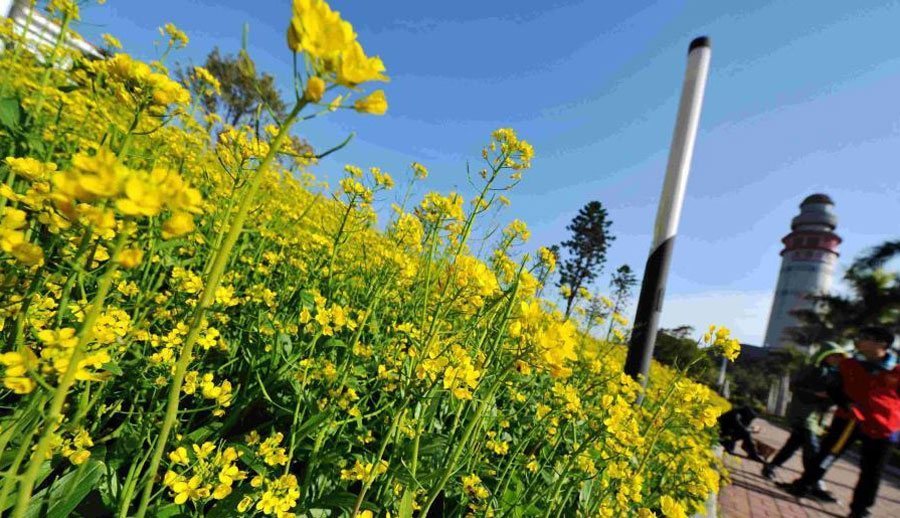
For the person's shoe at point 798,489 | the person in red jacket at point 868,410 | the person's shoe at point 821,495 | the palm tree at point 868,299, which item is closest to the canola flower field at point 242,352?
the person in red jacket at point 868,410

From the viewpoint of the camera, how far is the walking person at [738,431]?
5.41 meters

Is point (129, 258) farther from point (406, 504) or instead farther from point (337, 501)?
point (337, 501)

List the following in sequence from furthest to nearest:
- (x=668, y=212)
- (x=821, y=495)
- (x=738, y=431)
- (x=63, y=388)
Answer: (x=738, y=431) < (x=821, y=495) < (x=668, y=212) < (x=63, y=388)

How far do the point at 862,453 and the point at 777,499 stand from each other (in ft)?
2.98

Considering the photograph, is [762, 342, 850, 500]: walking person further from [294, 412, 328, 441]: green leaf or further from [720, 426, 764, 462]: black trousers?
[294, 412, 328, 441]: green leaf

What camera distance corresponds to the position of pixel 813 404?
4.44 metres

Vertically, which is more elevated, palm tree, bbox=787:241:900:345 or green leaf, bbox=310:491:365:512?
palm tree, bbox=787:241:900:345

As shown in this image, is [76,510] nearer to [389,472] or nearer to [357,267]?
[389,472]

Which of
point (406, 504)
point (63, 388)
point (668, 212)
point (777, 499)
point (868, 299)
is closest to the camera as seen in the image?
point (63, 388)

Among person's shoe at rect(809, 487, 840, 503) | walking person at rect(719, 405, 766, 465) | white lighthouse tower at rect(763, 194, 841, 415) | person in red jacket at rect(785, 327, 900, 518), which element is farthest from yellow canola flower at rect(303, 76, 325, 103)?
white lighthouse tower at rect(763, 194, 841, 415)

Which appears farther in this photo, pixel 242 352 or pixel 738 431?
pixel 738 431

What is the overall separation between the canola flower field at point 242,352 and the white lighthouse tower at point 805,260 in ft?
195

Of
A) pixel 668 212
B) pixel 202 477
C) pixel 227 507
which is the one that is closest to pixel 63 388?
pixel 202 477

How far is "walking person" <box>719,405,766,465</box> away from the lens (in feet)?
17.7
